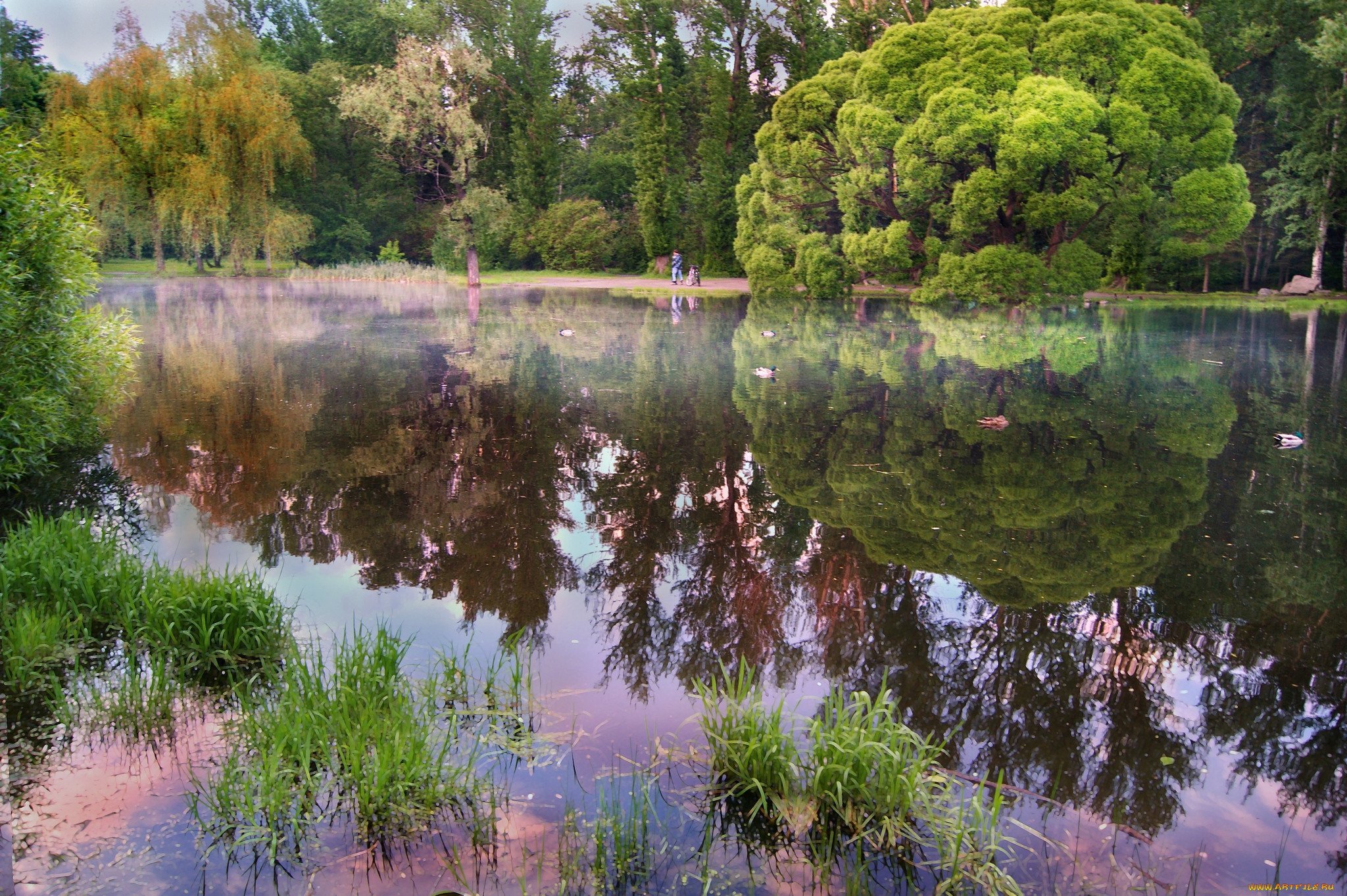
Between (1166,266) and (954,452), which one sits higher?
(1166,266)

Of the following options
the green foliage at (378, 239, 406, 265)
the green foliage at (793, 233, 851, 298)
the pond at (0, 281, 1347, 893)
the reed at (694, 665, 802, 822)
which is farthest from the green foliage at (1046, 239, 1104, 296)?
the green foliage at (378, 239, 406, 265)

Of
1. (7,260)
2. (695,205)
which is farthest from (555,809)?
(695,205)

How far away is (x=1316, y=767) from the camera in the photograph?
3.94 meters

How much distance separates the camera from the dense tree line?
2380 centimetres

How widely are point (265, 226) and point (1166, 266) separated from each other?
3250cm

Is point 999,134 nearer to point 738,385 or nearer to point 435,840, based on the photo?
point 738,385

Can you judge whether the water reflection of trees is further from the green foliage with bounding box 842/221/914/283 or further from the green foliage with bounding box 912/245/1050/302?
the green foliage with bounding box 842/221/914/283

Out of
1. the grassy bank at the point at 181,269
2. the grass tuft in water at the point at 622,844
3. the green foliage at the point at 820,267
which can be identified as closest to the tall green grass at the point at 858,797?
the grass tuft in water at the point at 622,844

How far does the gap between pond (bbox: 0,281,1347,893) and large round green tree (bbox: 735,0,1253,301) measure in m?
10.1

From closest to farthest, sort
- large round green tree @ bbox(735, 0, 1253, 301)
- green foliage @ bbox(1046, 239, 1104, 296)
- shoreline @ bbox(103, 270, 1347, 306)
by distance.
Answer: large round green tree @ bbox(735, 0, 1253, 301), green foliage @ bbox(1046, 239, 1104, 296), shoreline @ bbox(103, 270, 1347, 306)

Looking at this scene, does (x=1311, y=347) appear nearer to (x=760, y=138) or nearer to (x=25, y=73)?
(x=760, y=138)

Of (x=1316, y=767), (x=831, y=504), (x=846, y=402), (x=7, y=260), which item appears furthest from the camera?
(x=846, y=402)

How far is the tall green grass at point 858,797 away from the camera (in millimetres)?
3232

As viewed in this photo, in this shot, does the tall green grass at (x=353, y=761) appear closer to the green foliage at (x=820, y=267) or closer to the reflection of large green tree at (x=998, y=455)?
the reflection of large green tree at (x=998, y=455)
